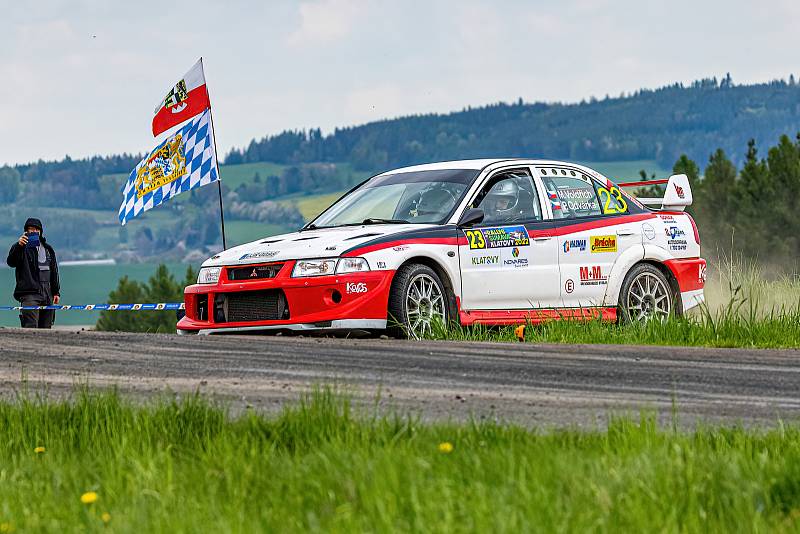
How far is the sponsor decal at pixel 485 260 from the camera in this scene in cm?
1133

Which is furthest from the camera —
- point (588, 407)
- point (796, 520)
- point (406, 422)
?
point (588, 407)

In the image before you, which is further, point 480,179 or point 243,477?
point 480,179

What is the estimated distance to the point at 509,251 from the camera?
38.1 ft

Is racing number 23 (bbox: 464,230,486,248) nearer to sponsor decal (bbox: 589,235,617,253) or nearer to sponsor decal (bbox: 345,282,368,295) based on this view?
sponsor decal (bbox: 345,282,368,295)

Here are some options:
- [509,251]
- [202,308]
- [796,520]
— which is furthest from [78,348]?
[796,520]

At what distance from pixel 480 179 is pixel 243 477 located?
23.1ft

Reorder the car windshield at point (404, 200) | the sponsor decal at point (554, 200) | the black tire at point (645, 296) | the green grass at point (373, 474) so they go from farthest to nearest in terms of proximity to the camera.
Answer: the black tire at point (645, 296) → the sponsor decal at point (554, 200) → the car windshield at point (404, 200) → the green grass at point (373, 474)

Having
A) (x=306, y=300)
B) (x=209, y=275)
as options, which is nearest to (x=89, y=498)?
(x=306, y=300)

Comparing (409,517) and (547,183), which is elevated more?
(547,183)

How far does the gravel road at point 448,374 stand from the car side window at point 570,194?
7.65 ft

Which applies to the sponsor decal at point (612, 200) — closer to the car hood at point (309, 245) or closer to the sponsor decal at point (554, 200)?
the sponsor decal at point (554, 200)

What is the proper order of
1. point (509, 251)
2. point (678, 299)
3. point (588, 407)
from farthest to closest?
point (678, 299)
point (509, 251)
point (588, 407)

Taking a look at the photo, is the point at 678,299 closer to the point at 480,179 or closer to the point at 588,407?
the point at 480,179

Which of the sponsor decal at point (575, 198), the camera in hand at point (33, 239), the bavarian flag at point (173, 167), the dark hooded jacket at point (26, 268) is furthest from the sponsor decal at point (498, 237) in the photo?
the camera in hand at point (33, 239)
